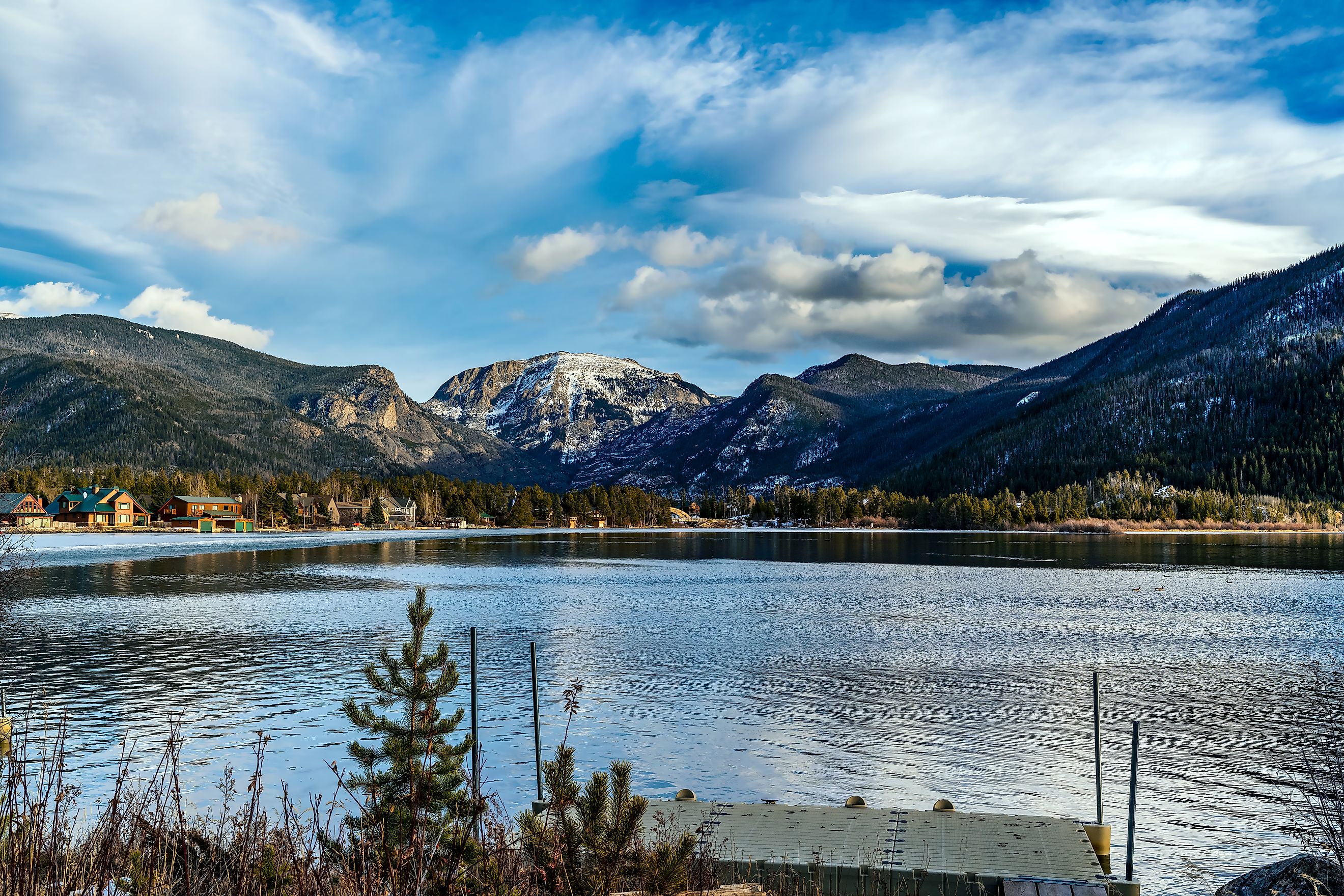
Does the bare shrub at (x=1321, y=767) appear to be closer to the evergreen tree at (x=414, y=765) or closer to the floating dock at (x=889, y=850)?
the floating dock at (x=889, y=850)

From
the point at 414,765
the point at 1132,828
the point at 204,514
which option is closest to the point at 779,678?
the point at 1132,828

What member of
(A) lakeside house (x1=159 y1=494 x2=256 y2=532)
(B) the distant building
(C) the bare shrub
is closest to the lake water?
(C) the bare shrub

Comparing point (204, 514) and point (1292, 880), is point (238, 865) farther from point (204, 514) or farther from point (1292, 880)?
point (204, 514)

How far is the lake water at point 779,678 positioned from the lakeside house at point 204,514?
118 meters

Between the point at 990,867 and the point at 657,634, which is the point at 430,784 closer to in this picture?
the point at 990,867

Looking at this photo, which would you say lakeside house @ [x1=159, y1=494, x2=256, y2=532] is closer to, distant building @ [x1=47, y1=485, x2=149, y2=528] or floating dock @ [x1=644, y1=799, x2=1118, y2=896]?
distant building @ [x1=47, y1=485, x2=149, y2=528]

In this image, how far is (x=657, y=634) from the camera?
42.0 meters

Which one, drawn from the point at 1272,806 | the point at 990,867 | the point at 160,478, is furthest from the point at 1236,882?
the point at 160,478

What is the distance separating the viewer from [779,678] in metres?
31.7

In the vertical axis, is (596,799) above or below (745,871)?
above

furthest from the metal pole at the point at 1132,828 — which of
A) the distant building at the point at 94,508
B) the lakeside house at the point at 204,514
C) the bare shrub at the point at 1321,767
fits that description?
the distant building at the point at 94,508

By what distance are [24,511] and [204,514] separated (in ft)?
99.3

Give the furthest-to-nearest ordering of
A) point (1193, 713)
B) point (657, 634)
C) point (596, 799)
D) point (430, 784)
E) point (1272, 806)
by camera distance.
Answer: point (657, 634), point (1193, 713), point (1272, 806), point (430, 784), point (596, 799)

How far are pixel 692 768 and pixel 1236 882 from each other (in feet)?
35.0
